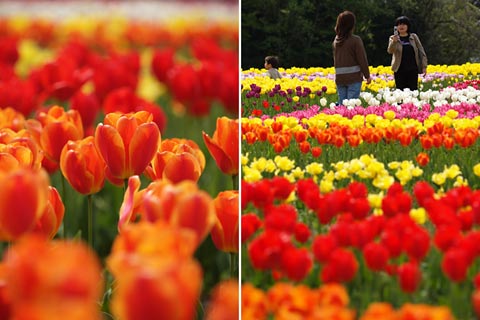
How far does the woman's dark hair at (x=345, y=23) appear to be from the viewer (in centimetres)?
155

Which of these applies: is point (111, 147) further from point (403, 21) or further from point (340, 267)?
point (403, 21)

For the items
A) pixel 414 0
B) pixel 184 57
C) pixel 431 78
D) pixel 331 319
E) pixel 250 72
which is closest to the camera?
pixel 331 319

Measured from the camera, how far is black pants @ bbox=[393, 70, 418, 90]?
1.58 m

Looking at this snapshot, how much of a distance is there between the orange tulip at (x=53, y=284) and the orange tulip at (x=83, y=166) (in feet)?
1.82

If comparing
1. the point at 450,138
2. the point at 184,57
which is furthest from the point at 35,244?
the point at 184,57

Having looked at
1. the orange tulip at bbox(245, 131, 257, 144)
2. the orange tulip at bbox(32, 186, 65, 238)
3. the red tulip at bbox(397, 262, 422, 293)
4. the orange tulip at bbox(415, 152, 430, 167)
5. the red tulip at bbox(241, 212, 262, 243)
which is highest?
the orange tulip at bbox(32, 186, 65, 238)

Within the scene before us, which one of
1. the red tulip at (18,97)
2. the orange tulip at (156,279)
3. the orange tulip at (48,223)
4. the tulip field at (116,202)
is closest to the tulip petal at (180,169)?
the tulip field at (116,202)

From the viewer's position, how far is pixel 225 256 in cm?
152

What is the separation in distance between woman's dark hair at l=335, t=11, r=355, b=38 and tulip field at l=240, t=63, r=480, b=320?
12cm

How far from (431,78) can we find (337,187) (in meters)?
0.38

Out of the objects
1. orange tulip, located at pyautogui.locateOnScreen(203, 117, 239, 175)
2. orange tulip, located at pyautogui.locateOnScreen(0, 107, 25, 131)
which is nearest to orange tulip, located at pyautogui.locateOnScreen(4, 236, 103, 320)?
orange tulip, located at pyautogui.locateOnScreen(203, 117, 239, 175)

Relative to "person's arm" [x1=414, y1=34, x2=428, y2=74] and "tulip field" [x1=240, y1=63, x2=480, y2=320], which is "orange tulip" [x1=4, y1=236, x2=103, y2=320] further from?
"person's arm" [x1=414, y1=34, x2=428, y2=74]

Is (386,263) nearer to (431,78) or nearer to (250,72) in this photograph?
(431,78)

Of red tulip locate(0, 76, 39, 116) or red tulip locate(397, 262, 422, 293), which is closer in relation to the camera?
red tulip locate(397, 262, 422, 293)
